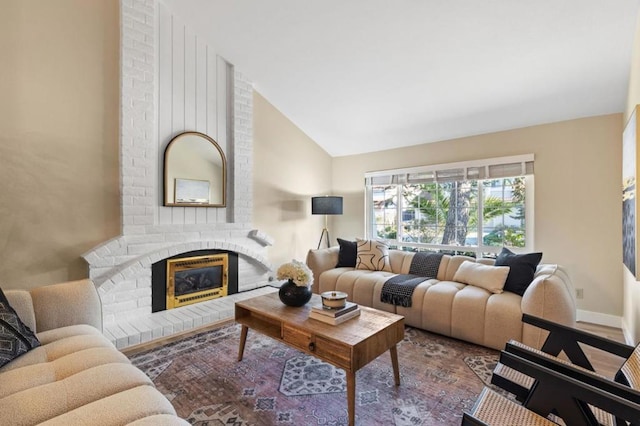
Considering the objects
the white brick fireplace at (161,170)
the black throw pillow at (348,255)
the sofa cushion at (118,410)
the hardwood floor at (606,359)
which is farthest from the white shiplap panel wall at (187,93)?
the hardwood floor at (606,359)

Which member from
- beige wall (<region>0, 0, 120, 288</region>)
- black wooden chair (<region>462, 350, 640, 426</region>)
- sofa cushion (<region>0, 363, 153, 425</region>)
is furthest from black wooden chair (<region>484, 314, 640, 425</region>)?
beige wall (<region>0, 0, 120, 288</region>)

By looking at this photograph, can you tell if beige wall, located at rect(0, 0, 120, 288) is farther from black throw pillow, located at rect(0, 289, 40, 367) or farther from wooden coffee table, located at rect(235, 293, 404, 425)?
wooden coffee table, located at rect(235, 293, 404, 425)

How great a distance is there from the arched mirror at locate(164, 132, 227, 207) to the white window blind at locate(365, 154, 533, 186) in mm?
2420

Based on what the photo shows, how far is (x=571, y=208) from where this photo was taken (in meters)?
3.28

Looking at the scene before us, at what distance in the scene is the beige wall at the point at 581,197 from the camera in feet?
10.0

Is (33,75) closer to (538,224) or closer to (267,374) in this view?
(267,374)

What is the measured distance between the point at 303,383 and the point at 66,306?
5.29 feet

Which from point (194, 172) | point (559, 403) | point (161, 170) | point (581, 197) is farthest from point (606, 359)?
point (161, 170)

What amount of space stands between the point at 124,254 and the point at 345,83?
10.2 ft

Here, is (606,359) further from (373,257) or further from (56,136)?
(56,136)

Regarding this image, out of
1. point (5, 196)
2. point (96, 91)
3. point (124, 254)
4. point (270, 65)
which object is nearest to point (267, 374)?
point (124, 254)

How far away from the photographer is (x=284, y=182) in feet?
15.7

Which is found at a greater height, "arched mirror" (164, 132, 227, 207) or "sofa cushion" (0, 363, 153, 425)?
"arched mirror" (164, 132, 227, 207)

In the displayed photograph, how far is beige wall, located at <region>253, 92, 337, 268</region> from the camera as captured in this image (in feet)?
14.6
